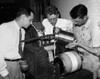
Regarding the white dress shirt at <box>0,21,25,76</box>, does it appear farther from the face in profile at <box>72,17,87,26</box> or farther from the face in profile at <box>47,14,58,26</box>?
the face in profile at <box>72,17,87,26</box>

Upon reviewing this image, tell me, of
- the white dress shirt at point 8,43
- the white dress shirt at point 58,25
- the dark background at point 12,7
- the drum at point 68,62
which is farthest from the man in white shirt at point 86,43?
the dark background at point 12,7

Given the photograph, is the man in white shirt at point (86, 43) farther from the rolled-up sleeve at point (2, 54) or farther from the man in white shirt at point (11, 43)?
the rolled-up sleeve at point (2, 54)

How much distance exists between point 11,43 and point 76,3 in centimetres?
165

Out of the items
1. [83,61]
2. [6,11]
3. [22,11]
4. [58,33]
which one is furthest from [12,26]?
[6,11]

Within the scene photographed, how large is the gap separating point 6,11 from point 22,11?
3.52 metres

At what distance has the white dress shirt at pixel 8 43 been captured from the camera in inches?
82.5

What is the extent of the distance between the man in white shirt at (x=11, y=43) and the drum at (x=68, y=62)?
747 mm

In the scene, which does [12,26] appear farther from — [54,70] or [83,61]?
[83,61]

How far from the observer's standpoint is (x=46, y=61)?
191 cm

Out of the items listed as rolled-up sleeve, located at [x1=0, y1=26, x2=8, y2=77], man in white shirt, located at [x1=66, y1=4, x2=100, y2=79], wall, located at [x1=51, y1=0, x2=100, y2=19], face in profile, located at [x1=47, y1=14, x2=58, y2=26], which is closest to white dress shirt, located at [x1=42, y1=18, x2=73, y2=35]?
face in profile, located at [x1=47, y1=14, x2=58, y2=26]

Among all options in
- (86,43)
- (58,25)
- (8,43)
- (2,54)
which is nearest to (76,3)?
(58,25)

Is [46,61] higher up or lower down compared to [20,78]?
higher up

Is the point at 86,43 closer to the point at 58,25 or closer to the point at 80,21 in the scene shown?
the point at 80,21

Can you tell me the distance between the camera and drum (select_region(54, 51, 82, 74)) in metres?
1.74
